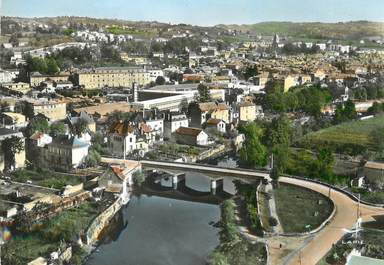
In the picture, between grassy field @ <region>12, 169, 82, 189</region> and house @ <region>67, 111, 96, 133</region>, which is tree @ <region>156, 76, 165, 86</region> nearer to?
house @ <region>67, 111, 96, 133</region>

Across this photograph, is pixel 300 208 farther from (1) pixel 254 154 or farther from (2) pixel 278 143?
(2) pixel 278 143

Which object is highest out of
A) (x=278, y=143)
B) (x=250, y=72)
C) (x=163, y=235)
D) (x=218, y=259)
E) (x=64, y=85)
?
(x=250, y=72)

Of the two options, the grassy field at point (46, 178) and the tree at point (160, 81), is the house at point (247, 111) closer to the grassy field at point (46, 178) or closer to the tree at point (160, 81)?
the tree at point (160, 81)

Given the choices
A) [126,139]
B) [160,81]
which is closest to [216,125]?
[126,139]

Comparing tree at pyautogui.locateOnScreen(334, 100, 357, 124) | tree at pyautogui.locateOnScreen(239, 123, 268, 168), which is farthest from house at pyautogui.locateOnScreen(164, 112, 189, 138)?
tree at pyautogui.locateOnScreen(334, 100, 357, 124)

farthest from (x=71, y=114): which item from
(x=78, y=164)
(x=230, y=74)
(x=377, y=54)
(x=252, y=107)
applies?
(x=377, y=54)

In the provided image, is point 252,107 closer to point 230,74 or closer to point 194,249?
point 230,74
